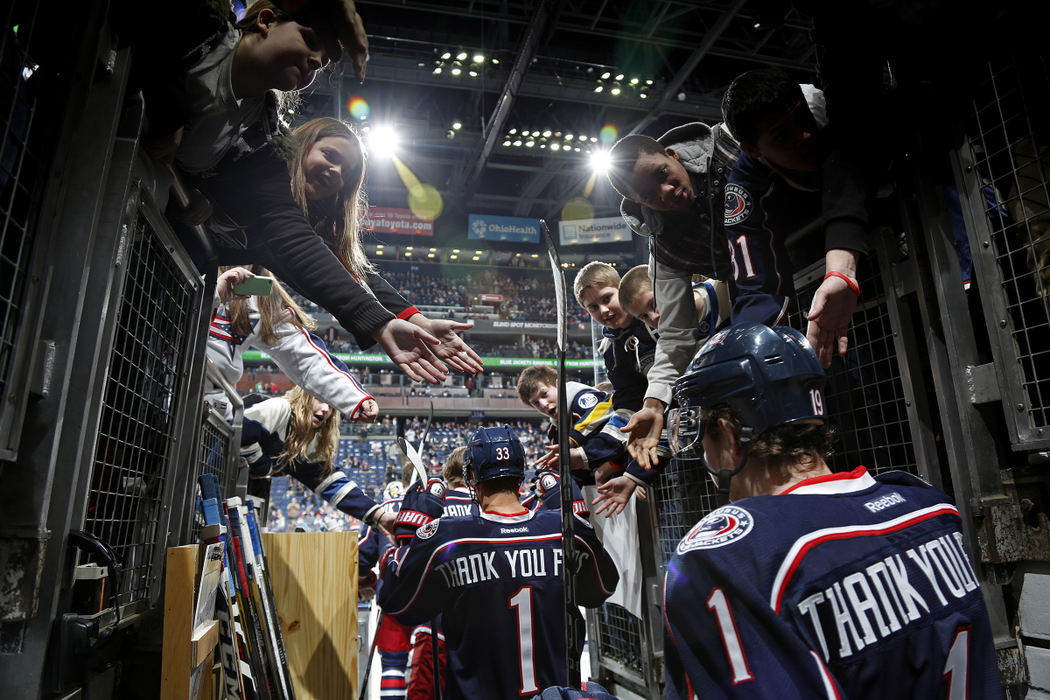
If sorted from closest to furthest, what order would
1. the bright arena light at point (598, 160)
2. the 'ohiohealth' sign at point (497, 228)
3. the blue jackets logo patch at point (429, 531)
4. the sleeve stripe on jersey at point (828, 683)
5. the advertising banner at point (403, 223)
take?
the sleeve stripe on jersey at point (828, 683) → the blue jackets logo patch at point (429, 531) → the bright arena light at point (598, 160) → the advertising banner at point (403, 223) → the 'ohiohealth' sign at point (497, 228)

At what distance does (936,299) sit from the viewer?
166 cm

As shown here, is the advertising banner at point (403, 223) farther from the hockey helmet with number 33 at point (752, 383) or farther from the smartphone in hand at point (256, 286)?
the hockey helmet with number 33 at point (752, 383)

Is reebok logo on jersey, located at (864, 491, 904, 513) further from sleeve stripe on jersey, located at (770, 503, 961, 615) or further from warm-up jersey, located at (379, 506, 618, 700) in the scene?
warm-up jersey, located at (379, 506, 618, 700)

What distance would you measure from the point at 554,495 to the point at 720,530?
2486 mm

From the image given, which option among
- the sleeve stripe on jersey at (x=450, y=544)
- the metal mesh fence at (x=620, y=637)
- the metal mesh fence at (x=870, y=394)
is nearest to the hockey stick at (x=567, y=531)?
the metal mesh fence at (x=870, y=394)

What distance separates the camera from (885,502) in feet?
3.56

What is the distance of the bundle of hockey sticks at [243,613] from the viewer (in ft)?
4.96

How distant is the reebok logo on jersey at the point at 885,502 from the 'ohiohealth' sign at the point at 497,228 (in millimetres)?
20144

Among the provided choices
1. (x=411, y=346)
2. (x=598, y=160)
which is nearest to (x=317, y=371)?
(x=411, y=346)

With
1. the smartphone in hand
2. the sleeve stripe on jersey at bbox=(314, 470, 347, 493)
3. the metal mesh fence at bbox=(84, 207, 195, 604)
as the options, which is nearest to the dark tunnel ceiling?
the sleeve stripe on jersey at bbox=(314, 470, 347, 493)

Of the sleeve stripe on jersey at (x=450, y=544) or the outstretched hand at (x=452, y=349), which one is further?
the sleeve stripe on jersey at (x=450, y=544)

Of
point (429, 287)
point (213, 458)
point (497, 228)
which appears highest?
point (497, 228)

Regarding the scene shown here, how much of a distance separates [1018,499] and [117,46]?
229 centimetres

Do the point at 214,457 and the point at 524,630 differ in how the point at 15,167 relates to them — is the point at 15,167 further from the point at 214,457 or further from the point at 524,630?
the point at 524,630
